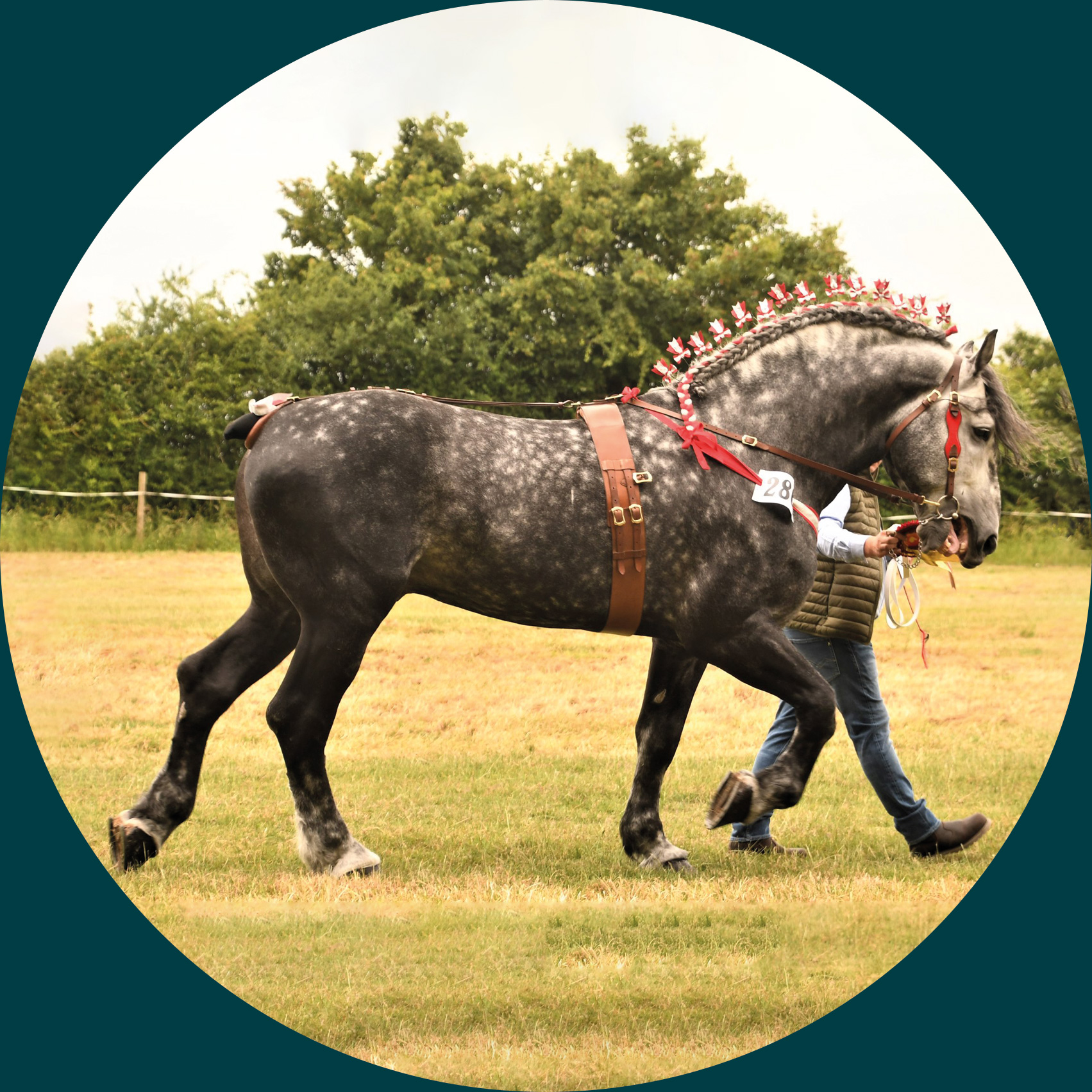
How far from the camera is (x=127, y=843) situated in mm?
5703

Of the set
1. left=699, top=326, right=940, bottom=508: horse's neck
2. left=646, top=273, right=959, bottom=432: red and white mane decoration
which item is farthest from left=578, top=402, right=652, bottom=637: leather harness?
left=699, top=326, right=940, bottom=508: horse's neck

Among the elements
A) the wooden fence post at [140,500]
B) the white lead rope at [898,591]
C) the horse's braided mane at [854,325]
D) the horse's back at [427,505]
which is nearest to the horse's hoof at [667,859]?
the horse's back at [427,505]

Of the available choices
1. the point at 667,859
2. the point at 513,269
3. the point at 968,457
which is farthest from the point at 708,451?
the point at 667,859

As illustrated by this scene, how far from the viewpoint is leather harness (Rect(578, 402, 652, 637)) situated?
17.9 ft

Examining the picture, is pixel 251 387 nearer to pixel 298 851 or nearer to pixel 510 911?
pixel 298 851

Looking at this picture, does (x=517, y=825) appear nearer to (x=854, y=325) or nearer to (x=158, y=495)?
(x=158, y=495)

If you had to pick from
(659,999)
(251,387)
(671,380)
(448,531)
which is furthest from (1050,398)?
(251,387)

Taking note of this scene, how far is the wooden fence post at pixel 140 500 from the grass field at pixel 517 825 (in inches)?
7.0

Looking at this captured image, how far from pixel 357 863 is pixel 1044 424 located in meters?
4.08

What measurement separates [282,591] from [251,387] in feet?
4.68

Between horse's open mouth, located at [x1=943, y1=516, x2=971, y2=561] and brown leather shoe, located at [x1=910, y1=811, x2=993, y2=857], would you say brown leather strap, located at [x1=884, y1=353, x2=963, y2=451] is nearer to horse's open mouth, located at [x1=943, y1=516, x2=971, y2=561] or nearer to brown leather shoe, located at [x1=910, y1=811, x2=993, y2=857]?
horse's open mouth, located at [x1=943, y1=516, x2=971, y2=561]

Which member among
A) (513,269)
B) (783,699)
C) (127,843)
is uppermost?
(513,269)

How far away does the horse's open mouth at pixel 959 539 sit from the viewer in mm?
5645

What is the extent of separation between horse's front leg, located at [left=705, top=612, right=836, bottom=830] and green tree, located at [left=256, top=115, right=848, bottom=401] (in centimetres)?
184
